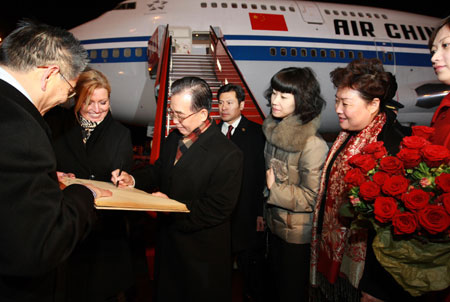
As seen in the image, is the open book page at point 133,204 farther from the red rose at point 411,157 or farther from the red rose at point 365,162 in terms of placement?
the red rose at point 411,157

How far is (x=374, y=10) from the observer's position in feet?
34.7

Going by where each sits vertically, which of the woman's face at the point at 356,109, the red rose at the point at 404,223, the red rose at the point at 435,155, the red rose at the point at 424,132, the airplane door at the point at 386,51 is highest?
the airplane door at the point at 386,51

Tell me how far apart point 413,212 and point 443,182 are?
15 cm

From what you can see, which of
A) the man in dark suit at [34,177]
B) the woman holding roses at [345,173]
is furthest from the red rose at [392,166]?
→ the man in dark suit at [34,177]

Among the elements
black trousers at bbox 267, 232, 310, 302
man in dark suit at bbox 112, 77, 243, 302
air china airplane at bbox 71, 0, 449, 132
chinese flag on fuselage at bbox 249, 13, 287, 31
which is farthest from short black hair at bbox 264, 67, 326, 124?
chinese flag on fuselage at bbox 249, 13, 287, 31

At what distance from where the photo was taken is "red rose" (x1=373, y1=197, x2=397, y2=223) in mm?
1081

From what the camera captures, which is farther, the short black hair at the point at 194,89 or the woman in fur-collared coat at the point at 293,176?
the woman in fur-collared coat at the point at 293,176

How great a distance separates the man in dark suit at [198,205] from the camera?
1.73 meters

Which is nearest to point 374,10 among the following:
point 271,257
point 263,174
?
point 263,174

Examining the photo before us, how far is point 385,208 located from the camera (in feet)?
3.61

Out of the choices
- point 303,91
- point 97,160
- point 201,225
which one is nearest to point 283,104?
point 303,91

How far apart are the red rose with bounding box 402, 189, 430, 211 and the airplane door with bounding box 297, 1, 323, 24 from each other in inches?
383

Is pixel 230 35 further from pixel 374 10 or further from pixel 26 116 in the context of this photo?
pixel 26 116

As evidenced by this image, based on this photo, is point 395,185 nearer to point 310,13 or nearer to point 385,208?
point 385,208
